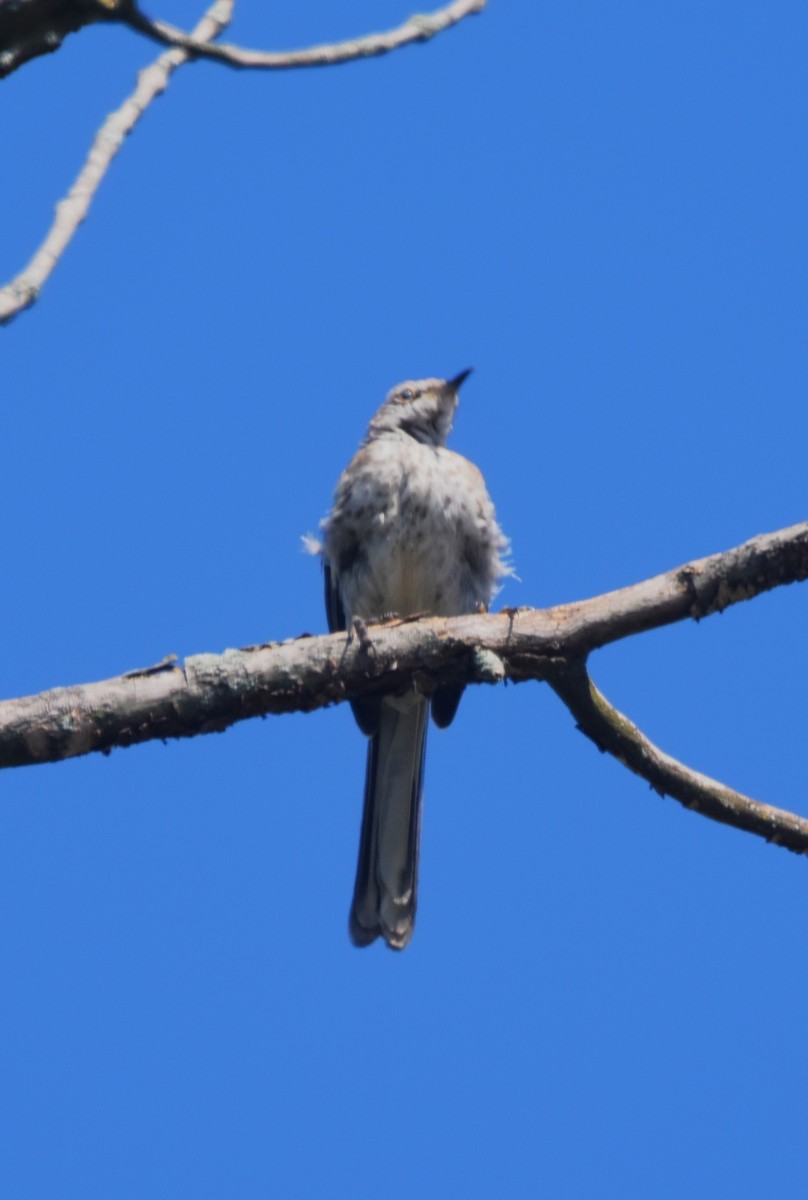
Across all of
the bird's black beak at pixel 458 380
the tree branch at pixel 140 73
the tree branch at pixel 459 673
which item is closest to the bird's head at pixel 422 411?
the bird's black beak at pixel 458 380

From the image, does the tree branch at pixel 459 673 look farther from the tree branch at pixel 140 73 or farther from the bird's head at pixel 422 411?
the bird's head at pixel 422 411

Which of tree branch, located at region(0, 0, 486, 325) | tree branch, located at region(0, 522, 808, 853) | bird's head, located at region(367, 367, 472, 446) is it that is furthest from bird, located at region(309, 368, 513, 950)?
tree branch, located at region(0, 0, 486, 325)

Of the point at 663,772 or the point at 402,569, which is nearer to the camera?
the point at 663,772

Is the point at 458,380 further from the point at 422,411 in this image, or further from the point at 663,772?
the point at 663,772

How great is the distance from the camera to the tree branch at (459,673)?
362cm

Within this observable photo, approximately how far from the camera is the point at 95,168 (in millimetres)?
2852

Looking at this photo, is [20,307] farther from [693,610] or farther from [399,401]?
[399,401]

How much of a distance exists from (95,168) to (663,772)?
228 centimetres

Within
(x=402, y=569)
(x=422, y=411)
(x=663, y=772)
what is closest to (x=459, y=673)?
(x=663, y=772)

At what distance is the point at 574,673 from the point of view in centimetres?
409

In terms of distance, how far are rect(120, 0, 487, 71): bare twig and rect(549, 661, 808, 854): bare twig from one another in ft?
5.88

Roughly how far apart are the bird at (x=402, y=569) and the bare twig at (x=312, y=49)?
2992 mm

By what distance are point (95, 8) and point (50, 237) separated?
476mm

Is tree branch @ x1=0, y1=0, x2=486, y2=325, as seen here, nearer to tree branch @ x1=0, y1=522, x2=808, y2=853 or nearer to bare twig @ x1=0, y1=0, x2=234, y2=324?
bare twig @ x1=0, y1=0, x2=234, y2=324
